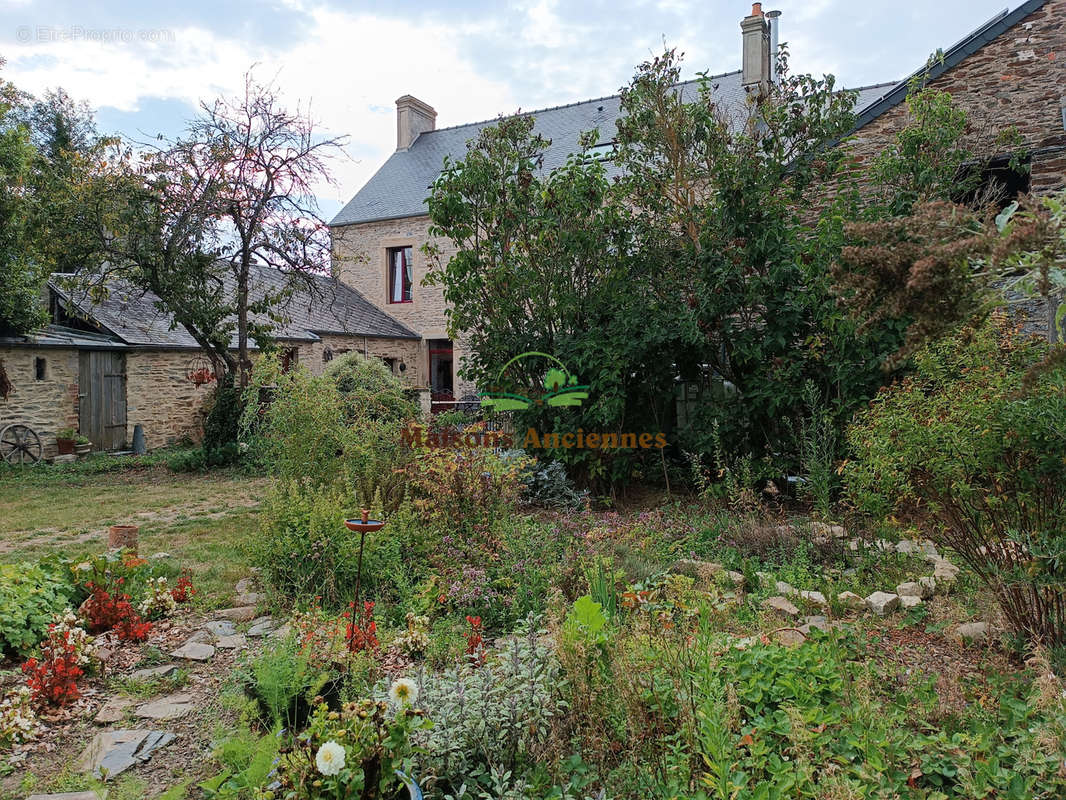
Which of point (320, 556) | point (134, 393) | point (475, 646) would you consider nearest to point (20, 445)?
point (134, 393)

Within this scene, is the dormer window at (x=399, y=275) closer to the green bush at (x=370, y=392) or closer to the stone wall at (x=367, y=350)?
the stone wall at (x=367, y=350)

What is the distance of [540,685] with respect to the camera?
→ 2410 millimetres

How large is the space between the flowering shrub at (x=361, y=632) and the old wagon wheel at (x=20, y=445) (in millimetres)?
10739

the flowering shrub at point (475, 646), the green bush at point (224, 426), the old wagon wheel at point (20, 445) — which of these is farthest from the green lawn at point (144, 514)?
the flowering shrub at point (475, 646)

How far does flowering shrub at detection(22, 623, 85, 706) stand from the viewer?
3.02 meters

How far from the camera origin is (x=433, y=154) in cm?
2025

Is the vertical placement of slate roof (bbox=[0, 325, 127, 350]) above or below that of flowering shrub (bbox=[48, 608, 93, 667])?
above

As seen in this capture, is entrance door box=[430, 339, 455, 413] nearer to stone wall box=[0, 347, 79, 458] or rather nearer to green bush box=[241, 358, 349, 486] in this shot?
stone wall box=[0, 347, 79, 458]

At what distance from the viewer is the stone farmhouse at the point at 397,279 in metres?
7.79

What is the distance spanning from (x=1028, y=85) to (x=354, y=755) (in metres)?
9.66

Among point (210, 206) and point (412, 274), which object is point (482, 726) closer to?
point (210, 206)

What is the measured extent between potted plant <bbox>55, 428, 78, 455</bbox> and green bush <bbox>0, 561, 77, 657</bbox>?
31.2 ft

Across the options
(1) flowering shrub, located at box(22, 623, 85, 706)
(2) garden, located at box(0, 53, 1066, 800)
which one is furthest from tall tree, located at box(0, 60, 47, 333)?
(1) flowering shrub, located at box(22, 623, 85, 706)
